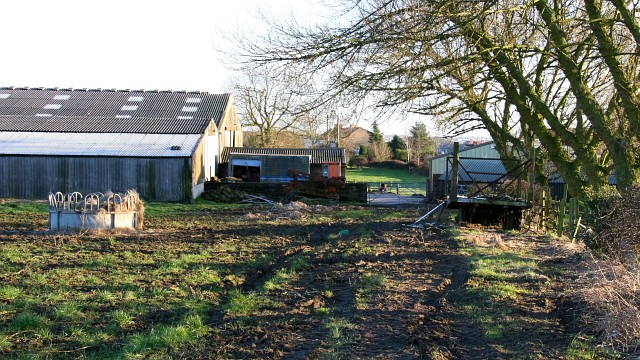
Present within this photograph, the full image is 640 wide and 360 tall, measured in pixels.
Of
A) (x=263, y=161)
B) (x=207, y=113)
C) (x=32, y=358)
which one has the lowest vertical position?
(x=32, y=358)

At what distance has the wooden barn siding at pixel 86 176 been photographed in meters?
34.3

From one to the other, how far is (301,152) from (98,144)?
50.0ft

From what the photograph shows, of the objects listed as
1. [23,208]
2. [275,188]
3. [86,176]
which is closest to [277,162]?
[275,188]

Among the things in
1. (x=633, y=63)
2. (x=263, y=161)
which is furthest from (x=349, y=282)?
(x=263, y=161)

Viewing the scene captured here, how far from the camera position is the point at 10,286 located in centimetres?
948

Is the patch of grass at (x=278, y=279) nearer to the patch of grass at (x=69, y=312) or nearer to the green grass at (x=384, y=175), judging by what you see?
the patch of grass at (x=69, y=312)

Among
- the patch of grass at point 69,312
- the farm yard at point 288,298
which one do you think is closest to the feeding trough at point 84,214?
the farm yard at point 288,298

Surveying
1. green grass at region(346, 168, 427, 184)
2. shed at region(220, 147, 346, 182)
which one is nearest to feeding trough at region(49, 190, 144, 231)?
shed at region(220, 147, 346, 182)

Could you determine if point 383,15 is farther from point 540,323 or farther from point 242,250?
point 242,250

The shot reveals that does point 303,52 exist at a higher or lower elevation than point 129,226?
higher

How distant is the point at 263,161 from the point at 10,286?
109 ft

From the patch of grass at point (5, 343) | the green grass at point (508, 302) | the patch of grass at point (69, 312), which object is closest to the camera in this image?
the green grass at point (508, 302)

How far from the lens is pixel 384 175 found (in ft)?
236

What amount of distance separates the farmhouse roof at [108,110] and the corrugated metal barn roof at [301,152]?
314 cm
